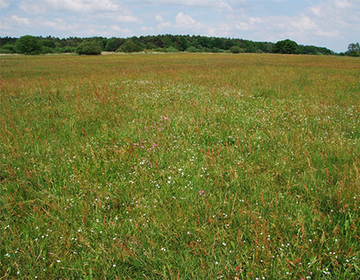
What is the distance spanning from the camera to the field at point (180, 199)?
6.83 feet

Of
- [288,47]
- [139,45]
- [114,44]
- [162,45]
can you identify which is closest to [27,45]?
[139,45]

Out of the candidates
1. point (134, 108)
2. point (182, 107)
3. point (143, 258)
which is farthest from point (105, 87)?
point (143, 258)

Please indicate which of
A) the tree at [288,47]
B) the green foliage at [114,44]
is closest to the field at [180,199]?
the tree at [288,47]

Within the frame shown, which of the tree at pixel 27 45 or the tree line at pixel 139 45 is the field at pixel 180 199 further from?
the tree at pixel 27 45

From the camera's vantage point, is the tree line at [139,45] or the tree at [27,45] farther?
the tree line at [139,45]

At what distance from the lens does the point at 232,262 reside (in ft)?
6.74

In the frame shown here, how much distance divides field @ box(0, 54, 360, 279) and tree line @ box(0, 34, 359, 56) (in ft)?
241

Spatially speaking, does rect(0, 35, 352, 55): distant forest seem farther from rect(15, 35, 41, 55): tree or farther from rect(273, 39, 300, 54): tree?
rect(15, 35, 41, 55): tree

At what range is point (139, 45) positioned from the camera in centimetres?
10281

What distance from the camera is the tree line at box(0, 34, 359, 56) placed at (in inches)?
3346

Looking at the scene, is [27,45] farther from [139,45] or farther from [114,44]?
[114,44]

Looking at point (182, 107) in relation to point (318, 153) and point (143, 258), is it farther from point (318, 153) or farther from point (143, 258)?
point (143, 258)

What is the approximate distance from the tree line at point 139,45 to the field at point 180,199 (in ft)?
241

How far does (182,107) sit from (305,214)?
14.7ft
